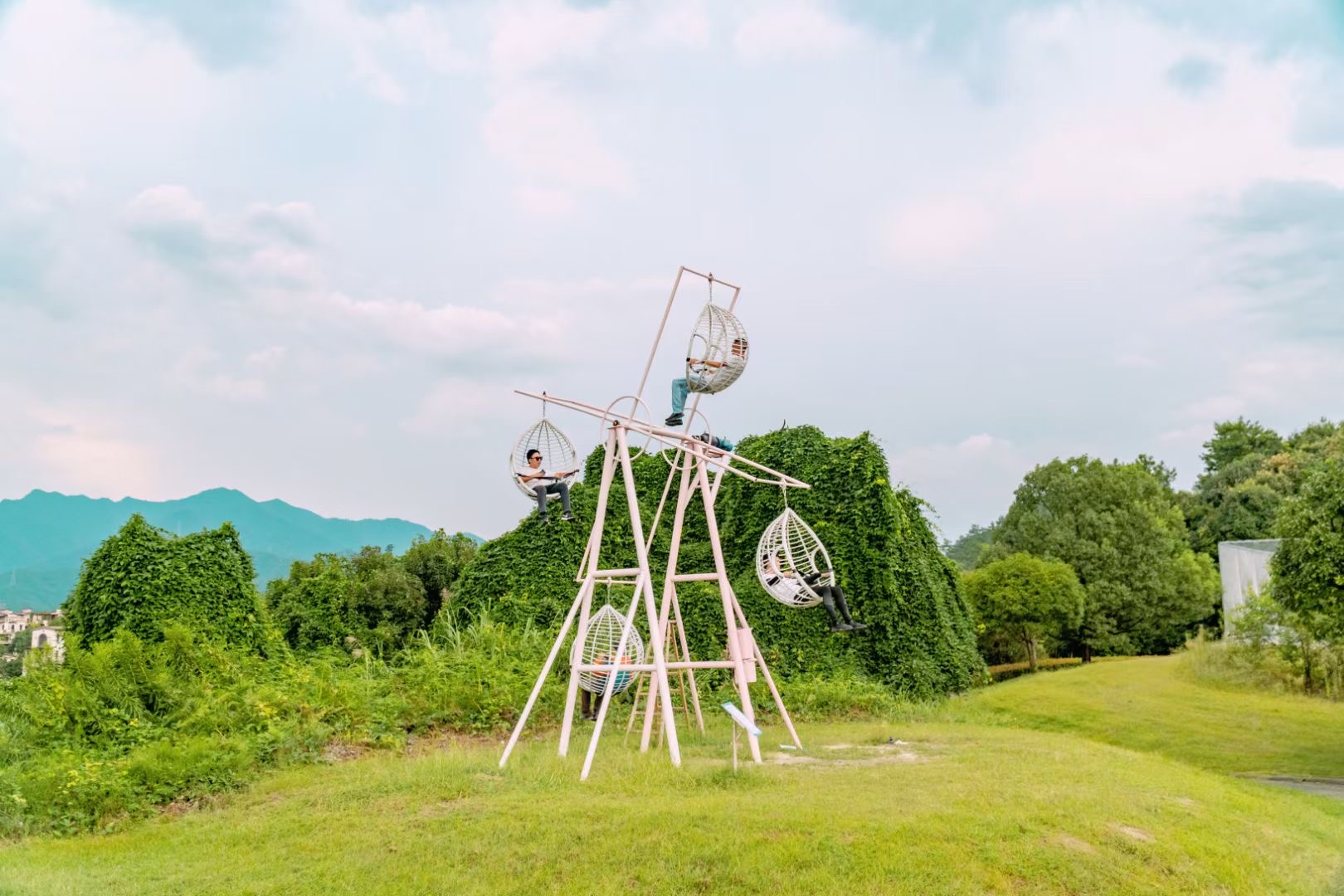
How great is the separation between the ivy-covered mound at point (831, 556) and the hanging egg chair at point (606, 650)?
7.96 ft

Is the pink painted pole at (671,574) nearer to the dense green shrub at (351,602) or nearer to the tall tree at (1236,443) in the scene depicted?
the dense green shrub at (351,602)

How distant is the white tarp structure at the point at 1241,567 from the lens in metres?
24.6

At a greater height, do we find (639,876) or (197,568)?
(197,568)

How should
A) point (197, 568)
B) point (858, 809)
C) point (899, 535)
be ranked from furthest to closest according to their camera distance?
point (899, 535) → point (197, 568) → point (858, 809)

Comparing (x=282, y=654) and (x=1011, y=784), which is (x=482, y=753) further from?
(x=282, y=654)

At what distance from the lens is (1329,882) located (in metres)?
7.52

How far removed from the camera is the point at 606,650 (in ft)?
39.0

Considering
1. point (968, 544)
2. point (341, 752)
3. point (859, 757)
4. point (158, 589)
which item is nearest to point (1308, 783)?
point (859, 757)

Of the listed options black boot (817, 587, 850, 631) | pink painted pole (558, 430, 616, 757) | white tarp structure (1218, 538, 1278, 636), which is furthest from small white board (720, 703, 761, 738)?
white tarp structure (1218, 538, 1278, 636)

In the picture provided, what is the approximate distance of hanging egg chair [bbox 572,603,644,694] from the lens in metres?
9.75

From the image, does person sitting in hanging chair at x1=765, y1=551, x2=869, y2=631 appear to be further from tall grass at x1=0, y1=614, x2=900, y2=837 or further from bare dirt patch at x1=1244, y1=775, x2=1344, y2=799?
bare dirt patch at x1=1244, y1=775, x2=1344, y2=799

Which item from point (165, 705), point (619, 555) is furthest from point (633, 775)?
point (619, 555)

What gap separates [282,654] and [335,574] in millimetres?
5916

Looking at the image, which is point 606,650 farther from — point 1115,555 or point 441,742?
point 1115,555
